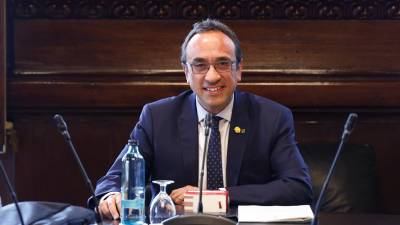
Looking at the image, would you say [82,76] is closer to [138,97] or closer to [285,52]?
[138,97]

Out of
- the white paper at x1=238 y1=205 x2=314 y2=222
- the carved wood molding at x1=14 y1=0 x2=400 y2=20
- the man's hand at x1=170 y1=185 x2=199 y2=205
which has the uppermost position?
the carved wood molding at x1=14 y1=0 x2=400 y2=20

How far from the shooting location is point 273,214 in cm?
218

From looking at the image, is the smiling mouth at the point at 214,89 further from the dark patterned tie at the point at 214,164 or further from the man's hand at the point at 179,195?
the man's hand at the point at 179,195

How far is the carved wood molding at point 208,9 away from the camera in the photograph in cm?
348

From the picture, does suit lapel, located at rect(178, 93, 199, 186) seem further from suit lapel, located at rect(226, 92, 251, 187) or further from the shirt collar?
suit lapel, located at rect(226, 92, 251, 187)

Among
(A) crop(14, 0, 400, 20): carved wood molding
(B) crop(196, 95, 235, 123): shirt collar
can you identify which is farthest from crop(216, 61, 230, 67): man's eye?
(A) crop(14, 0, 400, 20): carved wood molding

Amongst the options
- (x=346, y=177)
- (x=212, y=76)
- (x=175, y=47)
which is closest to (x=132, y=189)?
(x=212, y=76)

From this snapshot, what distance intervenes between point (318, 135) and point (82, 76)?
3.90ft

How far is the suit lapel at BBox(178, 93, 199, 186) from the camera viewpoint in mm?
2746

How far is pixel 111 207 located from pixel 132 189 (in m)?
0.10

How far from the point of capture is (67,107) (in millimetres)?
3523

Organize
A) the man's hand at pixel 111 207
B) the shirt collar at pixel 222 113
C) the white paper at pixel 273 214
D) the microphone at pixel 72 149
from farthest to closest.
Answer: the shirt collar at pixel 222 113, the man's hand at pixel 111 207, the white paper at pixel 273 214, the microphone at pixel 72 149

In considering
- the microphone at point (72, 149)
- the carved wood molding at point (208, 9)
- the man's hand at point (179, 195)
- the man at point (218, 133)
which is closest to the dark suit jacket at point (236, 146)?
the man at point (218, 133)

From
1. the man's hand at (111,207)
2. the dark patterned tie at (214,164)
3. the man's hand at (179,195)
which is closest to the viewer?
the man's hand at (111,207)
